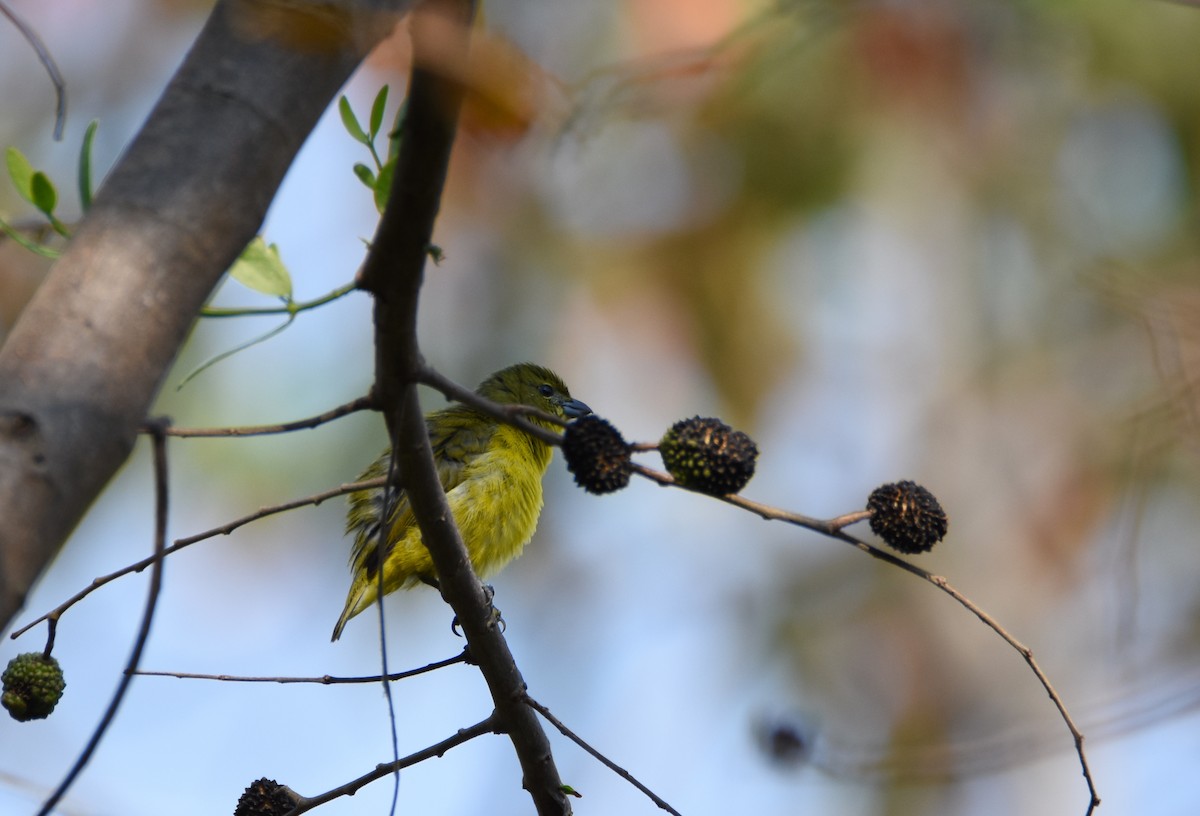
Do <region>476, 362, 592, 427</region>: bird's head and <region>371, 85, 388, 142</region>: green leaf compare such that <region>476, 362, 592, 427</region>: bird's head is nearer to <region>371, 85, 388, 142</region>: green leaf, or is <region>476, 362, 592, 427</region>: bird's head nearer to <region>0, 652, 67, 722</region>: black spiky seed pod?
<region>371, 85, 388, 142</region>: green leaf

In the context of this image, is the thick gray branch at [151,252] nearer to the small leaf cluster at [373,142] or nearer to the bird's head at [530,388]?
the small leaf cluster at [373,142]

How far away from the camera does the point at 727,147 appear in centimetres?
931

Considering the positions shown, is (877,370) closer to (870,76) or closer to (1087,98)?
(870,76)

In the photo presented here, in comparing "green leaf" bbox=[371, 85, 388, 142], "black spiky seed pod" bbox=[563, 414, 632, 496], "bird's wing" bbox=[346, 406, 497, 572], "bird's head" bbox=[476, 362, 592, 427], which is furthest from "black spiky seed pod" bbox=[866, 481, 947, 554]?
"bird's head" bbox=[476, 362, 592, 427]

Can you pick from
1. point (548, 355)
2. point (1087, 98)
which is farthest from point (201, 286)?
point (1087, 98)

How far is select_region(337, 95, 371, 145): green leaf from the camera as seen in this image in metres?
2.29

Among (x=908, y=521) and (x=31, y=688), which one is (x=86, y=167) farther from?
(x=908, y=521)

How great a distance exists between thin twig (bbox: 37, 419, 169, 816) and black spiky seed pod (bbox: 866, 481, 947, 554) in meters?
1.10

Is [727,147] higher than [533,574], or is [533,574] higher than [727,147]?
[727,147]

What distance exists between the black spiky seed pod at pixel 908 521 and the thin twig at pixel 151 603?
1101mm

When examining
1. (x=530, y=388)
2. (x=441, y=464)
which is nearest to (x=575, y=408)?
(x=530, y=388)

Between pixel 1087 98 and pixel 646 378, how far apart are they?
4.25 m

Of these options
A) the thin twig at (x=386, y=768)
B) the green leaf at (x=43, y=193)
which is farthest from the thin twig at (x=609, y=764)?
the green leaf at (x=43, y=193)

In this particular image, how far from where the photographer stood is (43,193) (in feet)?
6.89
